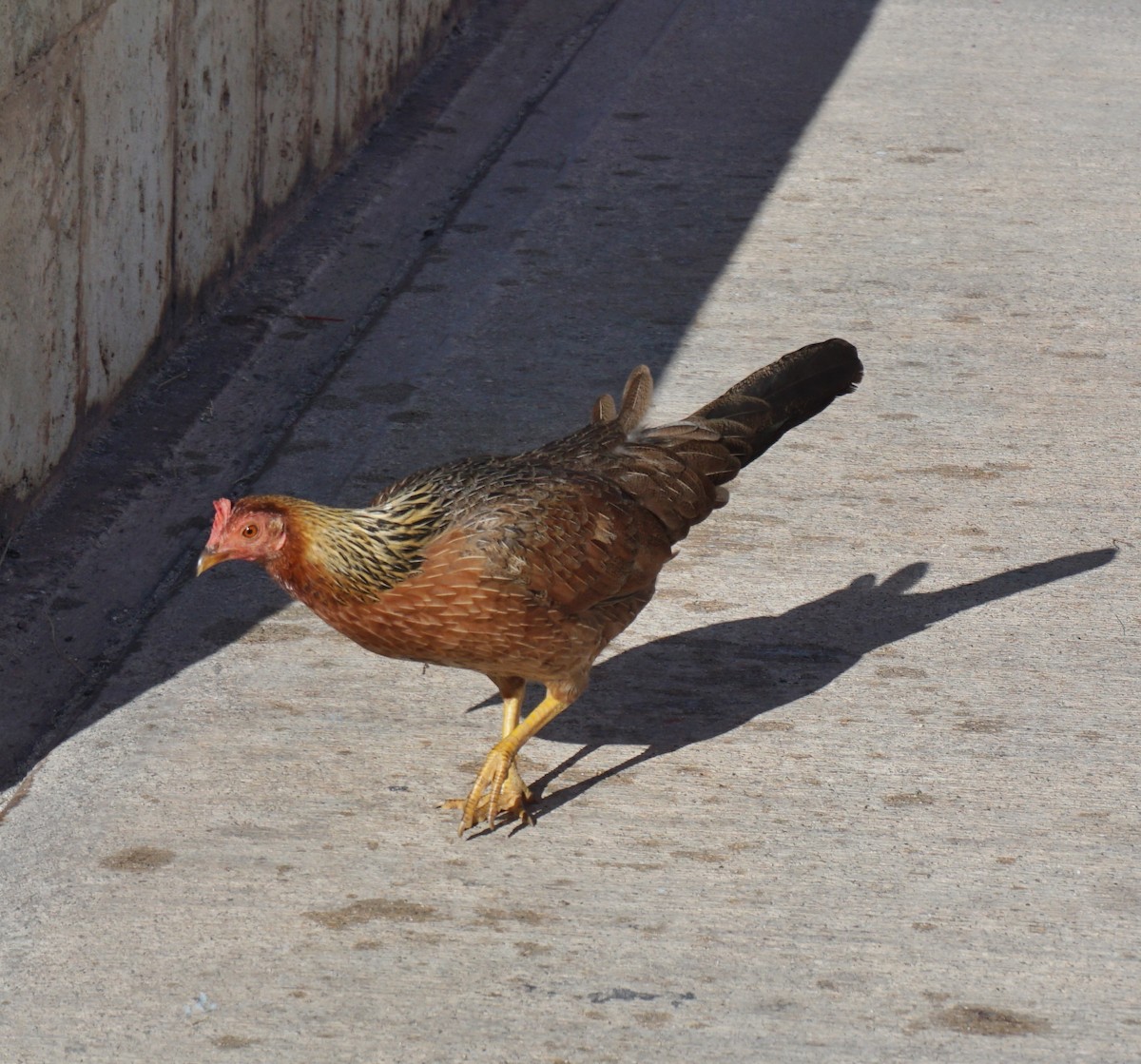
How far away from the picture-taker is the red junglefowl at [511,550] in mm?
3998

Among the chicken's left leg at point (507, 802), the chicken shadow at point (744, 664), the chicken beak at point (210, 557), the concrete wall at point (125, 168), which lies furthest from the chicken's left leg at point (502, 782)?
the concrete wall at point (125, 168)

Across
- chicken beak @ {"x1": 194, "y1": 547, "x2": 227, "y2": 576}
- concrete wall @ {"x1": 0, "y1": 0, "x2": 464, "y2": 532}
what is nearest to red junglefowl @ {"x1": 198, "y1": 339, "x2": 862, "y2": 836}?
chicken beak @ {"x1": 194, "y1": 547, "x2": 227, "y2": 576}

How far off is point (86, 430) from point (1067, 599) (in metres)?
3.10

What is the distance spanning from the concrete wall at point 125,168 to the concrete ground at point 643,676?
228 mm

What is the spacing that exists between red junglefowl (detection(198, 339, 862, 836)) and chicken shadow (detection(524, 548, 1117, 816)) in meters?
0.33

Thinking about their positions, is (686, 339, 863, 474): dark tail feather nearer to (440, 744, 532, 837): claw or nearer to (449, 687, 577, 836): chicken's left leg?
(449, 687, 577, 836): chicken's left leg

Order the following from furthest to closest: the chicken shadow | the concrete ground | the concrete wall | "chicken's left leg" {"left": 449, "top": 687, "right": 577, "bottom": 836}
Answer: the concrete wall
the chicken shadow
"chicken's left leg" {"left": 449, "top": 687, "right": 577, "bottom": 836}
the concrete ground

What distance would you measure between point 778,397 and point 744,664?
0.73m

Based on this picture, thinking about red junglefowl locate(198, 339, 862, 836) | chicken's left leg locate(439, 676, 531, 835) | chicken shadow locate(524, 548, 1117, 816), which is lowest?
chicken shadow locate(524, 548, 1117, 816)

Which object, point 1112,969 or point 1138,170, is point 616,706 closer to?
point 1112,969

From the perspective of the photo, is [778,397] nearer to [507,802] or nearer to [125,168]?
[507,802]

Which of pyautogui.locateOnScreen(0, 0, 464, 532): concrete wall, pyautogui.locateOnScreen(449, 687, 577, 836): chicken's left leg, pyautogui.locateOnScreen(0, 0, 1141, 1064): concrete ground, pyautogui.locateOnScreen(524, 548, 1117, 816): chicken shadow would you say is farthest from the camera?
pyautogui.locateOnScreen(0, 0, 464, 532): concrete wall

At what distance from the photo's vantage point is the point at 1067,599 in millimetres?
5238

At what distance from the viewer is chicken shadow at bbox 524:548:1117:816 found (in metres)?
4.62
